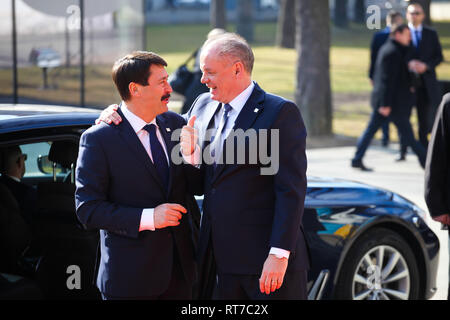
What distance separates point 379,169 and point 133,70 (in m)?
8.01

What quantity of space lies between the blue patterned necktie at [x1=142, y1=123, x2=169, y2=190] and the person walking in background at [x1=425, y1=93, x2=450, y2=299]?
73.6 inches

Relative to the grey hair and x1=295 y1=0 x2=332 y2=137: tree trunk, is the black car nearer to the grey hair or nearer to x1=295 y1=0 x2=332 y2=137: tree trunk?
the grey hair

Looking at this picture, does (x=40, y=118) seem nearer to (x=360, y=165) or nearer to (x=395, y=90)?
(x=395, y=90)

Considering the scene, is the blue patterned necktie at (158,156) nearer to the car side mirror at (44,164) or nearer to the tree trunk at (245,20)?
the car side mirror at (44,164)

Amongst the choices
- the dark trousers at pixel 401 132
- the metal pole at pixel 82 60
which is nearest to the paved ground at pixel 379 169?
the dark trousers at pixel 401 132

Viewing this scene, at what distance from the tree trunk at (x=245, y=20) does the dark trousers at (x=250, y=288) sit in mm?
36317

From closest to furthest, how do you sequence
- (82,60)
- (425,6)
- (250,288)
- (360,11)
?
1. (250,288)
2. (82,60)
3. (425,6)
4. (360,11)

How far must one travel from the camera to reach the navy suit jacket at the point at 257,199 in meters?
3.38

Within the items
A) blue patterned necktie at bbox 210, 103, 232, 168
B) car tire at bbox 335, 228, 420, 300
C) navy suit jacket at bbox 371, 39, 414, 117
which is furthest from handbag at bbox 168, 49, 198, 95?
blue patterned necktie at bbox 210, 103, 232, 168

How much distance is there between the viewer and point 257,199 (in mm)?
3459

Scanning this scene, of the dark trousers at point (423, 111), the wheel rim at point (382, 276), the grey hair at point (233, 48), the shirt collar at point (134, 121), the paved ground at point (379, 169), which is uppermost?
the grey hair at point (233, 48)

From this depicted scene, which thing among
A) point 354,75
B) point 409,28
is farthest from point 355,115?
point 354,75

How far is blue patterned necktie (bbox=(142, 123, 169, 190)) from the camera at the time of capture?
3.44 metres

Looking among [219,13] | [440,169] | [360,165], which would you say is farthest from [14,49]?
[219,13]
